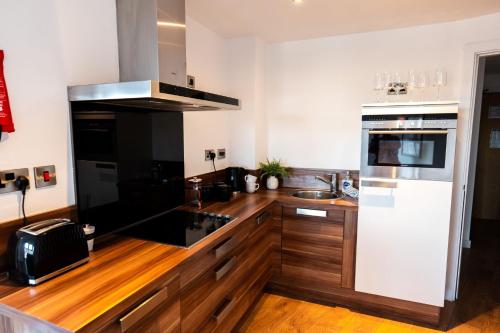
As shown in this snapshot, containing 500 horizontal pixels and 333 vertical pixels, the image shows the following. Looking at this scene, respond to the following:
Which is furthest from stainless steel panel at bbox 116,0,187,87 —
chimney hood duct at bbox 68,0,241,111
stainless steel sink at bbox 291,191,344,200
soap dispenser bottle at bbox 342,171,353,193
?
soap dispenser bottle at bbox 342,171,353,193

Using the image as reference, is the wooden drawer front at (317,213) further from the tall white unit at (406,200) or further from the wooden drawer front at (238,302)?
the wooden drawer front at (238,302)

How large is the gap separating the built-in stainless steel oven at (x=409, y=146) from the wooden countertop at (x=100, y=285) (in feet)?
4.36

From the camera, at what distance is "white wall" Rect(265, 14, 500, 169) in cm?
248

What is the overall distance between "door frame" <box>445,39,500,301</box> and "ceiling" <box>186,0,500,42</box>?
289 millimetres

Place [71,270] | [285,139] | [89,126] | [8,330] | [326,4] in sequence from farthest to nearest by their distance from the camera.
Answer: [285,139] → [326,4] → [89,126] → [71,270] → [8,330]

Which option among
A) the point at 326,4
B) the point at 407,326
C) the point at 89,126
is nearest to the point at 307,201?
the point at 407,326

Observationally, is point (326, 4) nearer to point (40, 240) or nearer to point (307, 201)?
point (307, 201)

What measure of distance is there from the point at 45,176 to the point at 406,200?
2.26 metres

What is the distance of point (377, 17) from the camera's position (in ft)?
7.83

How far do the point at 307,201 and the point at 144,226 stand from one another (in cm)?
129

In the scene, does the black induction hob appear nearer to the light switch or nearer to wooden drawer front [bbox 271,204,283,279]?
the light switch

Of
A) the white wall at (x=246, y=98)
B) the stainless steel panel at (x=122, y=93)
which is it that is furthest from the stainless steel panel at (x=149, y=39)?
the white wall at (x=246, y=98)

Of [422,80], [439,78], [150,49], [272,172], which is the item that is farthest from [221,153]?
[439,78]

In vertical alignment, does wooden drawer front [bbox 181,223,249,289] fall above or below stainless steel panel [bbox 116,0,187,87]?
below
